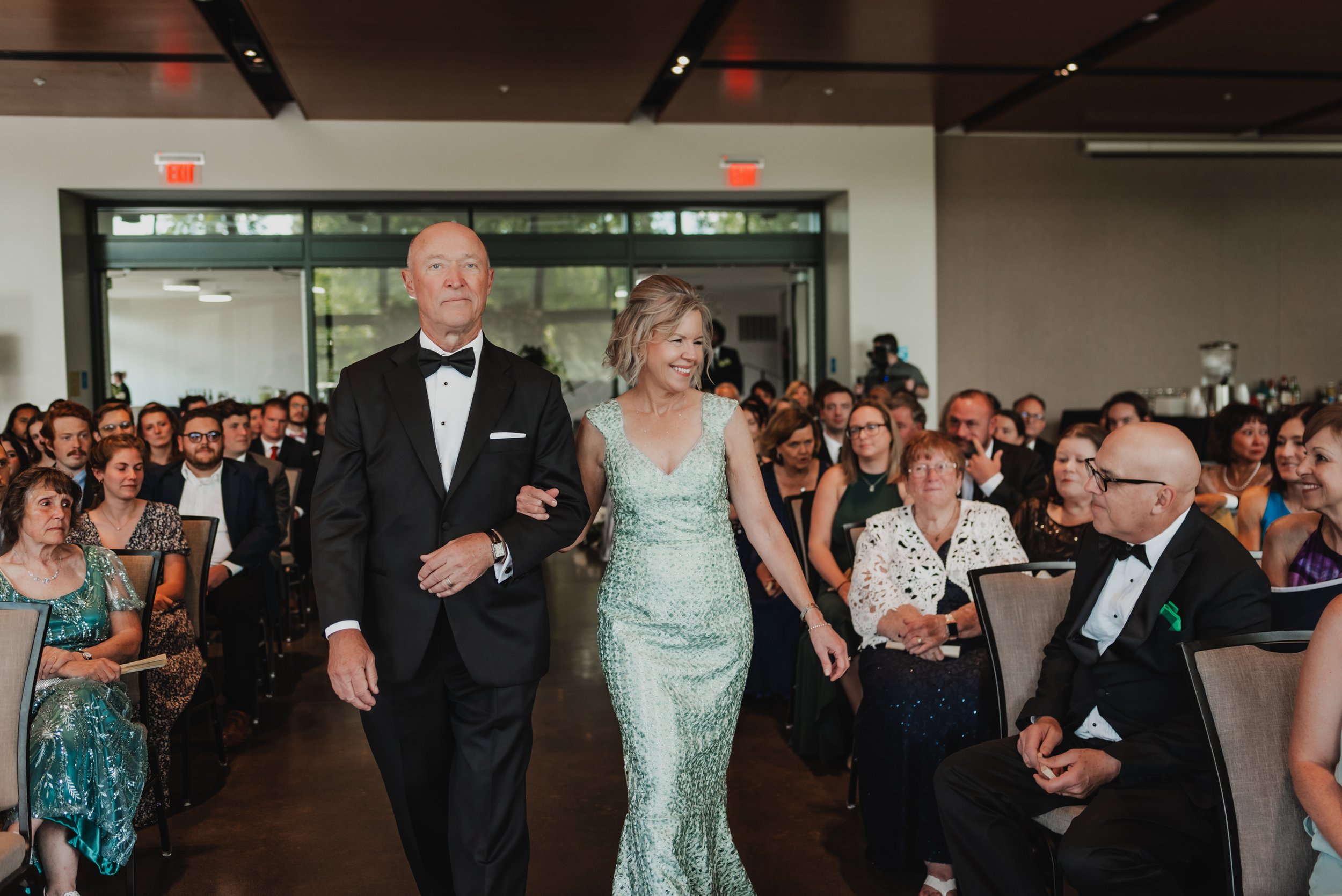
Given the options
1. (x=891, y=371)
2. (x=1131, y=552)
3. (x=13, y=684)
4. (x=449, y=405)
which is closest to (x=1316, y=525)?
(x=1131, y=552)

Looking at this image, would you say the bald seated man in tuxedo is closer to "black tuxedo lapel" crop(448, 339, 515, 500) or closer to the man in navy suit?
"black tuxedo lapel" crop(448, 339, 515, 500)

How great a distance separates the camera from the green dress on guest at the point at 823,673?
4.39m

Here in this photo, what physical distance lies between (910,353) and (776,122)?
9.24ft

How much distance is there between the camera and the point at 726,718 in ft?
9.21

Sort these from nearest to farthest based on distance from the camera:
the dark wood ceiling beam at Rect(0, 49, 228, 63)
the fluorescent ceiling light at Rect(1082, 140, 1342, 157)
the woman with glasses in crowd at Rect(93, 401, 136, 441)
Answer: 1. the woman with glasses in crowd at Rect(93, 401, 136, 441)
2. the dark wood ceiling beam at Rect(0, 49, 228, 63)
3. the fluorescent ceiling light at Rect(1082, 140, 1342, 157)

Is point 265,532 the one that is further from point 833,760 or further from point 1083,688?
point 1083,688

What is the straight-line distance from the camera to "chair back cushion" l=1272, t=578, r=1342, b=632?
8.86 feet

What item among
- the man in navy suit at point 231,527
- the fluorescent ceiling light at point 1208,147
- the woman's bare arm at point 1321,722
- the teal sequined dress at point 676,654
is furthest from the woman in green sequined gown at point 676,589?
the fluorescent ceiling light at point 1208,147

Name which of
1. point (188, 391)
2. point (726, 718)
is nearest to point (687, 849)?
point (726, 718)

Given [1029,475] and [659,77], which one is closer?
[1029,475]

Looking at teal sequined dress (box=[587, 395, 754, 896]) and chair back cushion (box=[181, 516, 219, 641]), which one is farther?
chair back cushion (box=[181, 516, 219, 641])

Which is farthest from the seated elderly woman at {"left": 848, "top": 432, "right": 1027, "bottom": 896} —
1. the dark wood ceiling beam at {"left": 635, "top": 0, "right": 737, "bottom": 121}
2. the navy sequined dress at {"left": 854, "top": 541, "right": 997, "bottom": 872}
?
the dark wood ceiling beam at {"left": 635, "top": 0, "right": 737, "bottom": 121}

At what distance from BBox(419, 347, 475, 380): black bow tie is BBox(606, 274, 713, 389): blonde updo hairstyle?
43cm

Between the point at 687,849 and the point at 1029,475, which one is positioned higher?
the point at 1029,475
